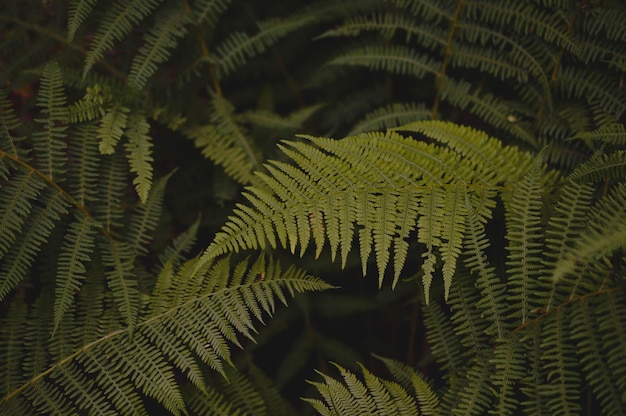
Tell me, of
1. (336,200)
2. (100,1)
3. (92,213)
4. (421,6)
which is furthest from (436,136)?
(100,1)

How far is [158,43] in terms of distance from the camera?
7.32 feet

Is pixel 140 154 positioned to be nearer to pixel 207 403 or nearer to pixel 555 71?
pixel 207 403

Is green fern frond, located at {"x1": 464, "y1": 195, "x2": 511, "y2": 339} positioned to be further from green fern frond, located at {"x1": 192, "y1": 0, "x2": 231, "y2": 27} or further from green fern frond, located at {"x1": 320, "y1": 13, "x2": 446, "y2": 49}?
green fern frond, located at {"x1": 192, "y1": 0, "x2": 231, "y2": 27}

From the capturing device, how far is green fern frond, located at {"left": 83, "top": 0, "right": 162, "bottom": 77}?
213 cm

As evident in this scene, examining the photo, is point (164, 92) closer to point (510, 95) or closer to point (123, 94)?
point (123, 94)

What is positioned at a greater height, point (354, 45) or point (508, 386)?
point (354, 45)

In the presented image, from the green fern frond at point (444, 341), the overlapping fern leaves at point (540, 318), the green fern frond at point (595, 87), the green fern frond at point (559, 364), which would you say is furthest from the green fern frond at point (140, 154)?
the green fern frond at point (595, 87)

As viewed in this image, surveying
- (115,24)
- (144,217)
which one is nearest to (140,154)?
(144,217)

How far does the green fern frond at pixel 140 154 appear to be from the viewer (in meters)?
2.05

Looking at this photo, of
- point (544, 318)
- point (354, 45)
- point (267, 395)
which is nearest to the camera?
point (544, 318)

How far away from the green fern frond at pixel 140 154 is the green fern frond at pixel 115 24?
295 millimetres

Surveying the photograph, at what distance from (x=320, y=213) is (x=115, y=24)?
1.25 m

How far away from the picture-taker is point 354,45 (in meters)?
2.75

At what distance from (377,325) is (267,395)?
3.10ft
